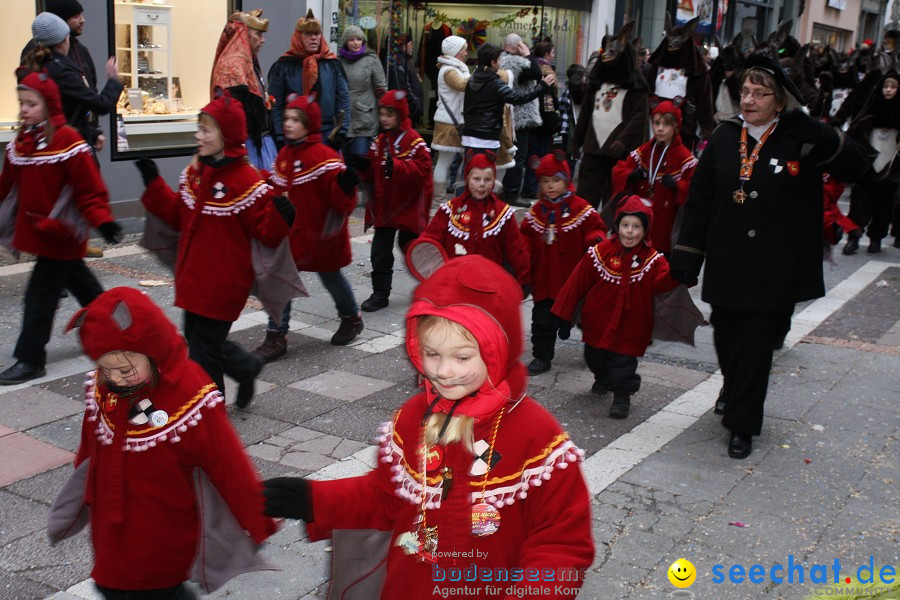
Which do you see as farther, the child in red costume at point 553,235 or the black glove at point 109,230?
the child in red costume at point 553,235

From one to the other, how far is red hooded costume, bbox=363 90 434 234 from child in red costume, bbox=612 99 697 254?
149 cm

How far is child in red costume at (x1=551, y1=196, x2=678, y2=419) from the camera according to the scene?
6.13 meters

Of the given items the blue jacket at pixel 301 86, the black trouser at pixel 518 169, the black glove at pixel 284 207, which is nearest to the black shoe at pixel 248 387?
the black glove at pixel 284 207

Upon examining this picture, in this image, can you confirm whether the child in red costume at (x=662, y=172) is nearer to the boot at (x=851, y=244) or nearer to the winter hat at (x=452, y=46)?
the boot at (x=851, y=244)

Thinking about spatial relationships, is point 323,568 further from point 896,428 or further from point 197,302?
point 896,428

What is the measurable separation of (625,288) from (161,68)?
7752 mm

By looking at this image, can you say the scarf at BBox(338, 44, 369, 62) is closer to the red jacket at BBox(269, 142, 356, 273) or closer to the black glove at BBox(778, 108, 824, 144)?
the red jacket at BBox(269, 142, 356, 273)

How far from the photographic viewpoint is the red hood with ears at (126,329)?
10.1ft

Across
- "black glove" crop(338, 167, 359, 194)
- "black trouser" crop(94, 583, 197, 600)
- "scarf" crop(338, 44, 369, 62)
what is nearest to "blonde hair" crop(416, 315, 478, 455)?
"black trouser" crop(94, 583, 197, 600)

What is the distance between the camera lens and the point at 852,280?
34.4 ft

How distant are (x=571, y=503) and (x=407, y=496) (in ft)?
1.37

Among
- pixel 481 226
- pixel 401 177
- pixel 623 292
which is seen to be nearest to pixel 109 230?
pixel 481 226

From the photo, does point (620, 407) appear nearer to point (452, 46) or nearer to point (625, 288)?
point (625, 288)

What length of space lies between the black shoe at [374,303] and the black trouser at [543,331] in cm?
175
